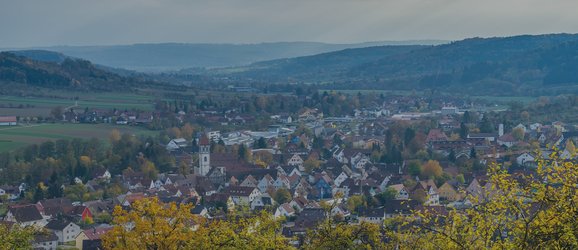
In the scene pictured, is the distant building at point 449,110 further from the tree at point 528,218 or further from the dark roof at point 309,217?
the tree at point 528,218

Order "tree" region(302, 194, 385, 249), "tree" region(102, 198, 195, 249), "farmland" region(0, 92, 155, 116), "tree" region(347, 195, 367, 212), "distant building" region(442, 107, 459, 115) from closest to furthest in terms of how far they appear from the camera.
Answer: "tree" region(302, 194, 385, 249) < "tree" region(102, 198, 195, 249) < "tree" region(347, 195, 367, 212) < "farmland" region(0, 92, 155, 116) < "distant building" region(442, 107, 459, 115)

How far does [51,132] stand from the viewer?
61.2 m

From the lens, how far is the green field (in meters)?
55.7

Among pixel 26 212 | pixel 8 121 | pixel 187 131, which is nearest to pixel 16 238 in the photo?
pixel 26 212

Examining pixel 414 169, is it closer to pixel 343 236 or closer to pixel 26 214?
pixel 26 214

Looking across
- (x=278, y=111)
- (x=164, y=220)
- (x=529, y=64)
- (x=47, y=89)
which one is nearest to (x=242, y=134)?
(x=278, y=111)

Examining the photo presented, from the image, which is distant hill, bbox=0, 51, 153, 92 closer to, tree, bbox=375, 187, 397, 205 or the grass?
the grass

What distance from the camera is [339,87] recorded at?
11862cm

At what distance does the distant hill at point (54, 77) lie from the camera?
314 feet

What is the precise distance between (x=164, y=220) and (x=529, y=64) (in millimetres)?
115071

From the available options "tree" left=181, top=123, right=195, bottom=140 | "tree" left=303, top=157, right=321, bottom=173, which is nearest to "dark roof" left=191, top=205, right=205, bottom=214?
"tree" left=303, top=157, right=321, bottom=173

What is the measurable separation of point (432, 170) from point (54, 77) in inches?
2445

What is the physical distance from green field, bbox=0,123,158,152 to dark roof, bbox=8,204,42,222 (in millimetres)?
18673

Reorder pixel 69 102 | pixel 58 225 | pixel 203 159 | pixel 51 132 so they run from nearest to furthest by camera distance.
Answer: pixel 58 225 < pixel 203 159 < pixel 51 132 < pixel 69 102
